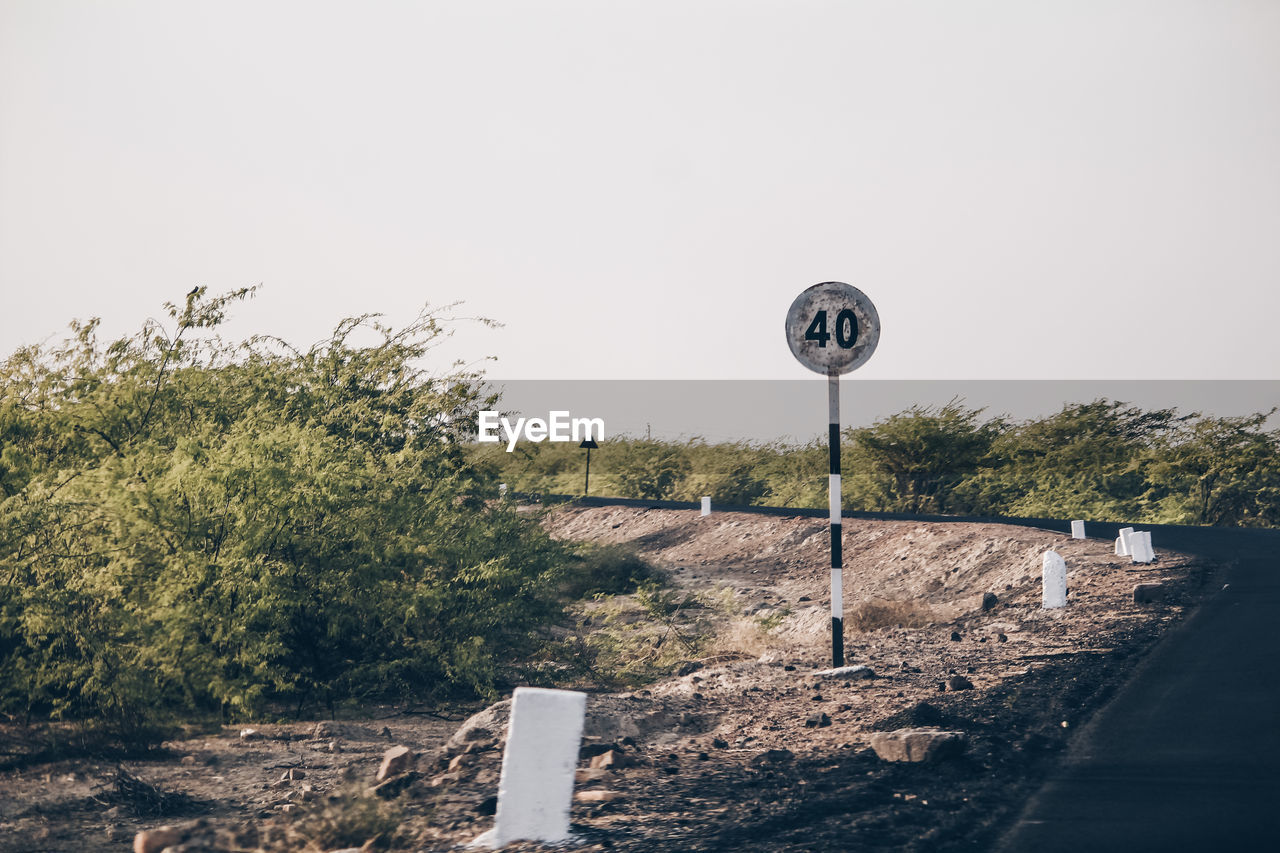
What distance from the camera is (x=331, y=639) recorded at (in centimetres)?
1144

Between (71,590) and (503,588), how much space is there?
4.95m

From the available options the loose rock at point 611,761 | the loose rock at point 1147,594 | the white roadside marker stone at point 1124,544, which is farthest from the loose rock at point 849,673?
the white roadside marker stone at point 1124,544

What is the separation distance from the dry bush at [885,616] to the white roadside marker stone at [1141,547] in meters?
4.43

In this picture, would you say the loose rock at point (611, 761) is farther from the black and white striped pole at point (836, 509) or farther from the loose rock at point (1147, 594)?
the loose rock at point (1147, 594)

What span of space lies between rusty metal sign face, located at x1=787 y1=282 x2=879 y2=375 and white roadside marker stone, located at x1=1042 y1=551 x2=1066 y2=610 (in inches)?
219

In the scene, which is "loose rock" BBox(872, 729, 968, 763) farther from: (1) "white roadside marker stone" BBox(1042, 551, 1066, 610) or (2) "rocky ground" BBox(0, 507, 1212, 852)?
(1) "white roadside marker stone" BBox(1042, 551, 1066, 610)

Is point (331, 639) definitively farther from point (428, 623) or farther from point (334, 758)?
point (334, 758)

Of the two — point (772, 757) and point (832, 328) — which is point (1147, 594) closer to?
point (832, 328)

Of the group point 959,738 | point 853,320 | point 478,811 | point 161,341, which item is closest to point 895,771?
point 959,738

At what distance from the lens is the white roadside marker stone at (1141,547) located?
18.5m

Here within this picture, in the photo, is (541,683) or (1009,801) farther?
(541,683)

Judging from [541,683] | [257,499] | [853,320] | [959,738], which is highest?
[853,320]

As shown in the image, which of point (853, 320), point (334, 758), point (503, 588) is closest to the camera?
point (334, 758)

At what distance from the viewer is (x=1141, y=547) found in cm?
1859
